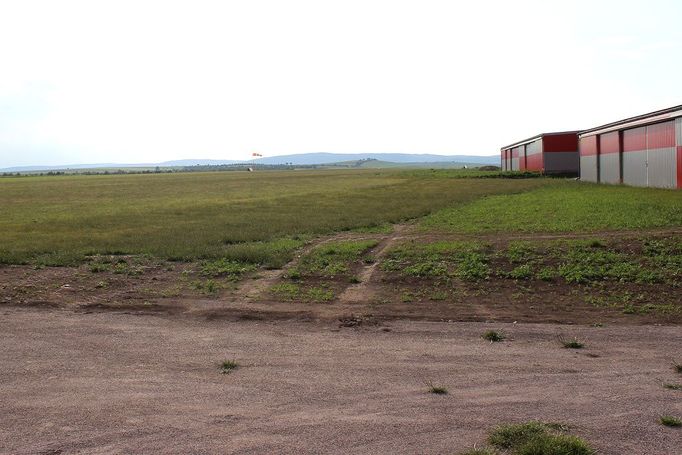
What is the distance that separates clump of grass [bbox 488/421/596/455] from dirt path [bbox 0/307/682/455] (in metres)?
0.19

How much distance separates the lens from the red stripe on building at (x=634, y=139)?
4422 cm

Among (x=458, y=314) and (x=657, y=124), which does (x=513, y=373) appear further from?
(x=657, y=124)

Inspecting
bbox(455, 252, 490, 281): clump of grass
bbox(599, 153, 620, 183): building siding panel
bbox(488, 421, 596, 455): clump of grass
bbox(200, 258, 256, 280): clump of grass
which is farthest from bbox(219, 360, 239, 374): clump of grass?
bbox(599, 153, 620, 183): building siding panel

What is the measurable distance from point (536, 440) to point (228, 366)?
3996 mm

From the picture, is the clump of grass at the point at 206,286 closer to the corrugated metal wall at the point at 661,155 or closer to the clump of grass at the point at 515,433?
the clump of grass at the point at 515,433

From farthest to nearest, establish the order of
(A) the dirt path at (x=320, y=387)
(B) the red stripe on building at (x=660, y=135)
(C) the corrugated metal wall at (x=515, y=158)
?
(C) the corrugated metal wall at (x=515, y=158) < (B) the red stripe on building at (x=660, y=135) < (A) the dirt path at (x=320, y=387)

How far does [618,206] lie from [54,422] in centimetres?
2689

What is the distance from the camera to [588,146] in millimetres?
60062

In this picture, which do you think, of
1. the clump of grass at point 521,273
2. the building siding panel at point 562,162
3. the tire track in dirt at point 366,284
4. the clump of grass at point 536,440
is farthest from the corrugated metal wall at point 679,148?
the building siding panel at point 562,162

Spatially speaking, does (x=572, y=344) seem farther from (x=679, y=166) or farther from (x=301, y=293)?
(x=679, y=166)

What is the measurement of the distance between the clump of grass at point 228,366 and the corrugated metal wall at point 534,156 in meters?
76.2

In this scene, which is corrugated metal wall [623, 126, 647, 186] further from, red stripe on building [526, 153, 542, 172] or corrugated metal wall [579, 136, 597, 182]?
red stripe on building [526, 153, 542, 172]

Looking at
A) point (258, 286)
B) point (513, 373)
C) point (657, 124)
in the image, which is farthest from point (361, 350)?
point (657, 124)

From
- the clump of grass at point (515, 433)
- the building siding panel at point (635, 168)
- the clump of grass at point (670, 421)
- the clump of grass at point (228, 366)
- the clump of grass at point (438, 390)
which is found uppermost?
the building siding panel at point (635, 168)
